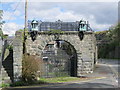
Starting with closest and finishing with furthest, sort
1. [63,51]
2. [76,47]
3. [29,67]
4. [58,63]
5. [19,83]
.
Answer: [19,83] < [29,67] < [58,63] < [63,51] < [76,47]

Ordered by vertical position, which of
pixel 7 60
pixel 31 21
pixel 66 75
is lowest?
pixel 66 75

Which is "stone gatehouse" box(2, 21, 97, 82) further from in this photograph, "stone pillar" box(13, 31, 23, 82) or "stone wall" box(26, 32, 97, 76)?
"stone pillar" box(13, 31, 23, 82)

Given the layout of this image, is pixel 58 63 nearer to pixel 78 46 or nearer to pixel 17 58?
pixel 78 46

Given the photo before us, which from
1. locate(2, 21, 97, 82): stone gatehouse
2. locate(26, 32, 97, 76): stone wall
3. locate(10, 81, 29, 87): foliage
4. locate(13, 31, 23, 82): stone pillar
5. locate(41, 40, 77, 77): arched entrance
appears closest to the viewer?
locate(10, 81, 29, 87): foliage

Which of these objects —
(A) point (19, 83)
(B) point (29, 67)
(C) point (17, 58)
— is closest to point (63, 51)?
(B) point (29, 67)

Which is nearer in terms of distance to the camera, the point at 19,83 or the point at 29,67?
the point at 19,83

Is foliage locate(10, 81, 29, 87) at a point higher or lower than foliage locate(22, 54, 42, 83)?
lower

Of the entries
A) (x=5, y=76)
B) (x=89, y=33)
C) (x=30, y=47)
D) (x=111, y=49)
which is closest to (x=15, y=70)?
(x=5, y=76)

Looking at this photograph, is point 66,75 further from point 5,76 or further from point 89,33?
point 5,76

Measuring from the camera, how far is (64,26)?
17.5 metres

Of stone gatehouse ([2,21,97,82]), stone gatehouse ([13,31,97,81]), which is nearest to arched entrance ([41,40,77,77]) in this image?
stone gatehouse ([2,21,97,82])

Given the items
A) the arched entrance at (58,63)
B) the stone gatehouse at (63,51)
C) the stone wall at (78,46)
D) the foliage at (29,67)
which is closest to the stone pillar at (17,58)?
the foliage at (29,67)

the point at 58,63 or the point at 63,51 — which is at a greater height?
the point at 63,51

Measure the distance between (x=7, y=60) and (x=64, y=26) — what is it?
5692mm
